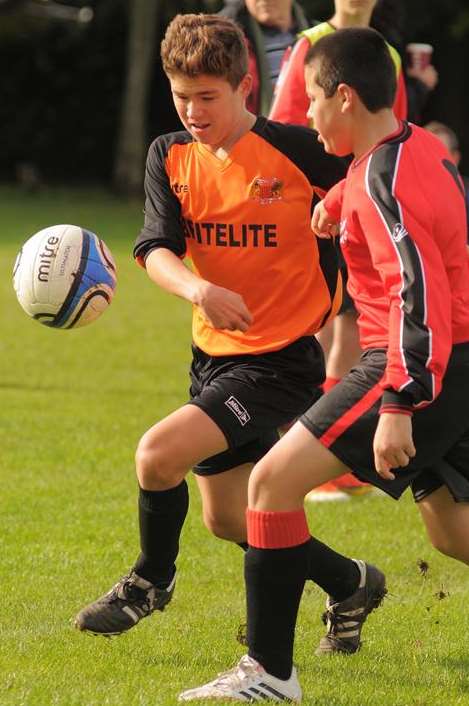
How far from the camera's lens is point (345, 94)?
14.6ft

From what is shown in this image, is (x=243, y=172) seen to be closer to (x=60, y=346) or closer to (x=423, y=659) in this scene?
(x=423, y=659)

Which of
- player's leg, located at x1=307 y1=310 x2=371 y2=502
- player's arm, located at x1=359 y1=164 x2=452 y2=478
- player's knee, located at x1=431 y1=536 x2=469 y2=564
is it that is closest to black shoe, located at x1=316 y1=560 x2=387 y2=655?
player's knee, located at x1=431 y1=536 x2=469 y2=564

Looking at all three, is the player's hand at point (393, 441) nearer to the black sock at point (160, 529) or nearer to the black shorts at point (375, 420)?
the black shorts at point (375, 420)

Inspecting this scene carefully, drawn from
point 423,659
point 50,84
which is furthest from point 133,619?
point 50,84

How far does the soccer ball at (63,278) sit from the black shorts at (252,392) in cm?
47

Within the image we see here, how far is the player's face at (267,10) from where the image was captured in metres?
8.18

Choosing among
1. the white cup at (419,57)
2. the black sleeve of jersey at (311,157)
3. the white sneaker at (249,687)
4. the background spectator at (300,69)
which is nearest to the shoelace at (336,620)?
the white sneaker at (249,687)

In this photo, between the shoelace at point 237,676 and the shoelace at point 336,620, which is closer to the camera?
the shoelace at point 237,676

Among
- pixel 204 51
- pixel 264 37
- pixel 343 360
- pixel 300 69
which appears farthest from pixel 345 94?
pixel 264 37

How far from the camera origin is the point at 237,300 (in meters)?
4.59

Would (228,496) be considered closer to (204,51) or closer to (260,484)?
(260,484)

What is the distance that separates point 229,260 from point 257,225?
0.51 feet

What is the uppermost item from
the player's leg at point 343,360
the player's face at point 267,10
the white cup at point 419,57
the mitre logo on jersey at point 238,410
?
the player's face at point 267,10

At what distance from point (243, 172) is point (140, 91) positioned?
28810 millimetres
